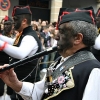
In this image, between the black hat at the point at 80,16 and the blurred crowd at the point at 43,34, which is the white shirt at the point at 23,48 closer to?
Answer: the blurred crowd at the point at 43,34

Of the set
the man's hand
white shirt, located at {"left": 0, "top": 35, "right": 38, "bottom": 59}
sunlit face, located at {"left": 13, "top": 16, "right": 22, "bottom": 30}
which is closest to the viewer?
Answer: the man's hand

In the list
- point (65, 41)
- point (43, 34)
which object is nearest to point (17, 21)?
point (65, 41)

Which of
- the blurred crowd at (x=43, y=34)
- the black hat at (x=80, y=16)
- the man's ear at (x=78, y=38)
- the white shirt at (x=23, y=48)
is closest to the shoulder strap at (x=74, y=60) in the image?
the man's ear at (x=78, y=38)

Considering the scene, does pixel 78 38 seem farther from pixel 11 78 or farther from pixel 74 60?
pixel 11 78

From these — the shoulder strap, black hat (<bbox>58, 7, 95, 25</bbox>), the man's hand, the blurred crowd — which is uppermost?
black hat (<bbox>58, 7, 95, 25</bbox>)

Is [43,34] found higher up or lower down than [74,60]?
lower down

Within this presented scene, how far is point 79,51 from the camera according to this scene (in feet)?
6.63

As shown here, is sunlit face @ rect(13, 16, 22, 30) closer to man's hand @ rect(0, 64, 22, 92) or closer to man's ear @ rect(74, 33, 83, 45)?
man's hand @ rect(0, 64, 22, 92)

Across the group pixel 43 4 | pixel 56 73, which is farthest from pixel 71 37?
pixel 43 4

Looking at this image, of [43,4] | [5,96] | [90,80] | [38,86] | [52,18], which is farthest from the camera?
[43,4]

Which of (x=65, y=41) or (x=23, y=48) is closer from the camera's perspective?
(x=65, y=41)

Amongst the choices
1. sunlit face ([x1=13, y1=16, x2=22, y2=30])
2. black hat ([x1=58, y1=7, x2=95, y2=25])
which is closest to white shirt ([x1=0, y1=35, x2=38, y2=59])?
sunlit face ([x1=13, y1=16, x2=22, y2=30])

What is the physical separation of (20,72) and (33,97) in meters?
1.67

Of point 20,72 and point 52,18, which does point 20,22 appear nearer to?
point 20,72
